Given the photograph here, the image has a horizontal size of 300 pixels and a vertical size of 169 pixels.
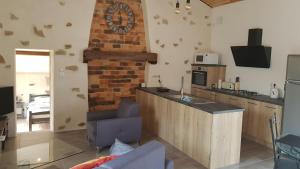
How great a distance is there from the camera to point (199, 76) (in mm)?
6719

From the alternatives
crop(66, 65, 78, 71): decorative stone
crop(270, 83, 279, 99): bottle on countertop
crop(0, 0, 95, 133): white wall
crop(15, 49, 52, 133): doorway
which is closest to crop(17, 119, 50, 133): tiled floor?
crop(15, 49, 52, 133): doorway

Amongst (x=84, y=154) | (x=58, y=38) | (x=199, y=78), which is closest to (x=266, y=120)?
(x=199, y=78)

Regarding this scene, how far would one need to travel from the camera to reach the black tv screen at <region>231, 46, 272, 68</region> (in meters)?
5.32

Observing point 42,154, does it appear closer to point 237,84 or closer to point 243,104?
point 243,104

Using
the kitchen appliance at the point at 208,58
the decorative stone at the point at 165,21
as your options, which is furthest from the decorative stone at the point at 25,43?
the kitchen appliance at the point at 208,58

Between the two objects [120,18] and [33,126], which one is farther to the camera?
[33,126]

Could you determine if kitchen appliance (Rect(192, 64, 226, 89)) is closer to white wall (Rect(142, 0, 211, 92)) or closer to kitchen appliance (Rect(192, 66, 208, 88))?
kitchen appliance (Rect(192, 66, 208, 88))

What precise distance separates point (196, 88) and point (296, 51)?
2.59 m

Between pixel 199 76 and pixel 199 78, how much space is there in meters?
0.05

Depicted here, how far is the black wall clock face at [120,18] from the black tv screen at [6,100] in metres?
2.48

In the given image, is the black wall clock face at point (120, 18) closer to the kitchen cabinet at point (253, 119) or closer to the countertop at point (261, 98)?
the countertop at point (261, 98)

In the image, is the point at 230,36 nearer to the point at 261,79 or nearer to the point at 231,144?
the point at 261,79

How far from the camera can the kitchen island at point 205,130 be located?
3928 mm

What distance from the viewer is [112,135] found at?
4.50 meters
